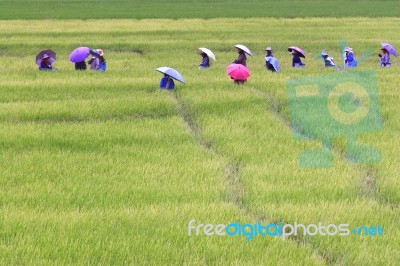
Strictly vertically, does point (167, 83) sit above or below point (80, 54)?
below

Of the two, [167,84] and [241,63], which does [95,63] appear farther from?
[167,84]

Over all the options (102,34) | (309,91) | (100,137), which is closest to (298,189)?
(100,137)

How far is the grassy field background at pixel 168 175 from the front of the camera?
14.8 feet

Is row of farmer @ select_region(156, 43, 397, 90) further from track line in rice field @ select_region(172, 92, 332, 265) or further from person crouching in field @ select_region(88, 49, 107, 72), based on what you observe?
person crouching in field @ select_region(88, 49, 107, 72)

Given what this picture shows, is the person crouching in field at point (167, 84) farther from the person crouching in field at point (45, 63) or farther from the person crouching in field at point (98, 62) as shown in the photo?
the person crouching in field at point (45, 63)

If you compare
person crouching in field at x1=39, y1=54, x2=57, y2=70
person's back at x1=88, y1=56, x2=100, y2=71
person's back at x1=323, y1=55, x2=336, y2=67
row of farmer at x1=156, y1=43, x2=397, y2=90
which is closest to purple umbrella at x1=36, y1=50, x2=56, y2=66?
person crouching in field at x1=39, y1=54, x2=57, y2=70

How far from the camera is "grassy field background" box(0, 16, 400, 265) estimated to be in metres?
4.50

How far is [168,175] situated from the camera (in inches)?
245

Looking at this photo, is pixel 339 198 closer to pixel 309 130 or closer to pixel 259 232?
pixel 259 232

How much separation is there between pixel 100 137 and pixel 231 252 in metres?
3.50

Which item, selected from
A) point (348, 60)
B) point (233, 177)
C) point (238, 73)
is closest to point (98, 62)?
point (238, 73)

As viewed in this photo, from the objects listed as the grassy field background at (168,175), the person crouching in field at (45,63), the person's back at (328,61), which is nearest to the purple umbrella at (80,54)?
the grassy field background at (168,175)

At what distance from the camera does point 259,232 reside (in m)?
4.87

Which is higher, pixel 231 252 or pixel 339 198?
pixel 339 198
